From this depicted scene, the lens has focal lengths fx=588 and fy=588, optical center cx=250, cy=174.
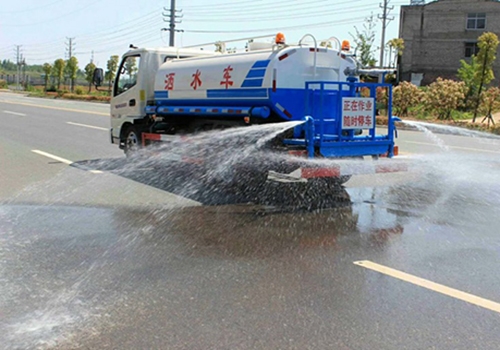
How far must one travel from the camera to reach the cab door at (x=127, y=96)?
11.2 meters

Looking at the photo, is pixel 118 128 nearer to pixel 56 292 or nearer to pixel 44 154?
pixel 44 154

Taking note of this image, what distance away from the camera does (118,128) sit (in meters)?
12.0

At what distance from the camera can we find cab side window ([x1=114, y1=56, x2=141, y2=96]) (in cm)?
1141

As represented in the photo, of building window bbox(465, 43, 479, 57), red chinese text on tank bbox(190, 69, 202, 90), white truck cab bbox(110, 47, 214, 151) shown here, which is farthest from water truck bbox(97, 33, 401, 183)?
building window bbox(465, 43, 479, 57)

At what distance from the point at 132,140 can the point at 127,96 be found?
2.85 feet

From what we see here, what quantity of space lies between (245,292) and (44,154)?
31.5ft

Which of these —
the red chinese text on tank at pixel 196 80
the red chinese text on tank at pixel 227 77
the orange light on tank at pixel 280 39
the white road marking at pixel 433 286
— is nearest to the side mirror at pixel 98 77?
the red chinese text on tank at pixel 196 80

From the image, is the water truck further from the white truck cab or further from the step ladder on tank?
the white truck cab

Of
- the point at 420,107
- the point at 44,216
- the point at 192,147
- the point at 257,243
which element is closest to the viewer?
the point at 257,243

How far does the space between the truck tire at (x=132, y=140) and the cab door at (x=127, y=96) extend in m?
0.21

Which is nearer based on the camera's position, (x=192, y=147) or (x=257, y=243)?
(x=257, y=243)

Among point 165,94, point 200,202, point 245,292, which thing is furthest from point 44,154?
point 245,292

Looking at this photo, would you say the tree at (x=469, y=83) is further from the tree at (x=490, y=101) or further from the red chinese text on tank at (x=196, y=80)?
the red chinese text on tank at (x=196, y=80)

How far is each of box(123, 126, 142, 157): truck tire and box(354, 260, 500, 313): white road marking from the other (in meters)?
6.94
